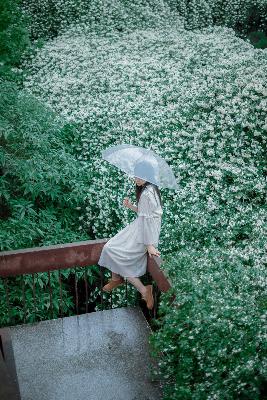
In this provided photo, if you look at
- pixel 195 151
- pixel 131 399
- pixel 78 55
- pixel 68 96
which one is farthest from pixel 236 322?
pixel 78 55

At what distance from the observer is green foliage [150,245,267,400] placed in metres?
3.55

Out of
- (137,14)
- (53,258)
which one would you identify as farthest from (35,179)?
(137,14)

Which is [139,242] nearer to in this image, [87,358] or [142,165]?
[142,165]

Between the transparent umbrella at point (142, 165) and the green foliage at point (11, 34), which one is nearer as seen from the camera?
the transparent umbrella at point (142, 165)

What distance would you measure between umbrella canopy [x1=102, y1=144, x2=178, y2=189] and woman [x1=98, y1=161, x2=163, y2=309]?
1 cm

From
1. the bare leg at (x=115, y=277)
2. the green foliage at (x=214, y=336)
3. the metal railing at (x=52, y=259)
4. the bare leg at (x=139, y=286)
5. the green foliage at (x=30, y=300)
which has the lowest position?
the green foliage at (x=30, y=300)

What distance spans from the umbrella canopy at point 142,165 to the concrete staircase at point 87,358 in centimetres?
150

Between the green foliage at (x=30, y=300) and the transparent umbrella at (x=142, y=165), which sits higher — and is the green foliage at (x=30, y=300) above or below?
below

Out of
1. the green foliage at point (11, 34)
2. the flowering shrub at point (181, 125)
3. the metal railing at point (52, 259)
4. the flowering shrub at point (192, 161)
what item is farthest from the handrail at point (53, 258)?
the green foliage at point (11, 34)

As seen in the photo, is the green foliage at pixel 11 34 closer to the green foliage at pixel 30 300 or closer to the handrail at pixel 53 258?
the green foliage at pixel 30 300

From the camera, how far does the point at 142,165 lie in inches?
190

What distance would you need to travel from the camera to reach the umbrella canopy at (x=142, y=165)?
189 inches

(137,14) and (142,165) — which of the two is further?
(137,14)

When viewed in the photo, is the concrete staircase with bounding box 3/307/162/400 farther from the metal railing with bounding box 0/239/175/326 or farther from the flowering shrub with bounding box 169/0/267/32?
the flowering shrub with bounding box 169/0/267/32
